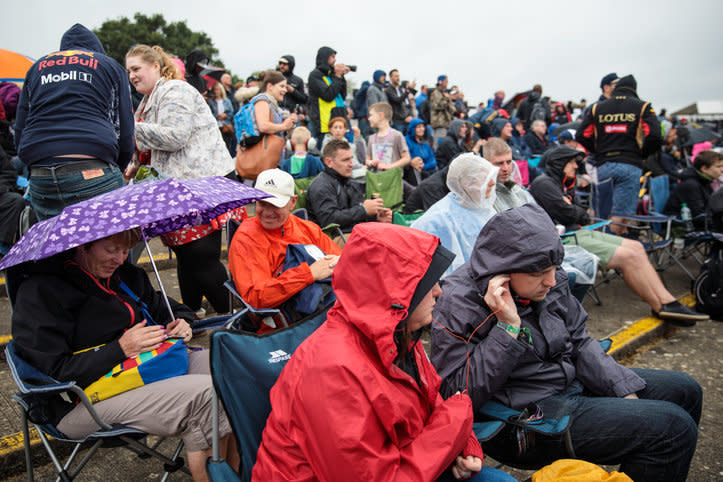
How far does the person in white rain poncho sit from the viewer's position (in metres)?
3.93

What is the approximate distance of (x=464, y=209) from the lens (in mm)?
4059

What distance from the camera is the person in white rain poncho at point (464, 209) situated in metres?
3.93

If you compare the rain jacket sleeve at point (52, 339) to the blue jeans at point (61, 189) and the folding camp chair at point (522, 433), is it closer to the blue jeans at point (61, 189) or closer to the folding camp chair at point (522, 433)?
the blue jeans at point (61, 189)

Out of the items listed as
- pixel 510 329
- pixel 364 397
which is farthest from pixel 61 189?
pixel 510 329

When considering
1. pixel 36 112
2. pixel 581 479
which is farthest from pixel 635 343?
pixel 36 112

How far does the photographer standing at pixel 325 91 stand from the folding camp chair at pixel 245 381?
257 inches

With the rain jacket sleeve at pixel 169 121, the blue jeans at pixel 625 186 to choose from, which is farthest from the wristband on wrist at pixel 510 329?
the blue jeans at pixel 625 186

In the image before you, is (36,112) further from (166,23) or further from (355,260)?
(166,23)

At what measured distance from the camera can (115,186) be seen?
3152 mm

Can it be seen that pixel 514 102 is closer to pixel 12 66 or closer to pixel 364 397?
pixel 12 66

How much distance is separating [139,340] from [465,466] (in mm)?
1472

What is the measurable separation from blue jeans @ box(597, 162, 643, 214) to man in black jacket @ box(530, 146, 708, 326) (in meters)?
1.30

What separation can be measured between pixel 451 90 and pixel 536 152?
4837 mm

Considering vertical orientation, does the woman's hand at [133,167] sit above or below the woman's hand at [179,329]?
above
